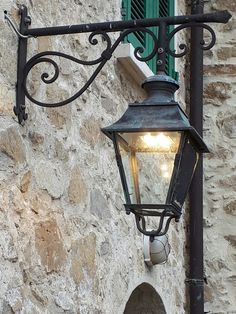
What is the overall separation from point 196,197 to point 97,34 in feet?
8.95

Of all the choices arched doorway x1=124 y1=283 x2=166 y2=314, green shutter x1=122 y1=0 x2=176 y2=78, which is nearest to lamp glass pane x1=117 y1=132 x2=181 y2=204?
green shutter x1=122 y1=0 x2=176 y2=78

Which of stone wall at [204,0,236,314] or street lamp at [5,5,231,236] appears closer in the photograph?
street lamp at [5,5,231,236]

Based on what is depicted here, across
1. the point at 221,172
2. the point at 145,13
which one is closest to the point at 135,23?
the point at 145,13

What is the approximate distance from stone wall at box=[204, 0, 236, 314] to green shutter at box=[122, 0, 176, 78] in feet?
2.28

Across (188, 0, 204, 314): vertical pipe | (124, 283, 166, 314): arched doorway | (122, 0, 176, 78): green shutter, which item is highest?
(122, 0, 176, 78): green shutter

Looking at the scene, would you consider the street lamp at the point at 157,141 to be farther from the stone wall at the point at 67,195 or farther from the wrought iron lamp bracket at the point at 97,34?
the stone wall at the point at 67,195

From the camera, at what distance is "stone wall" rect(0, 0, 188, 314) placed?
9.52 feet

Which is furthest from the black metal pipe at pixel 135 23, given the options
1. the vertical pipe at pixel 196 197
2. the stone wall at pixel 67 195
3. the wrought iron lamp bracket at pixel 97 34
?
the vertical pipe at pixel 196 197

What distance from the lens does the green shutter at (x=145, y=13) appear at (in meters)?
4.32

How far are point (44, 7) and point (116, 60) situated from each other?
34.3 inches

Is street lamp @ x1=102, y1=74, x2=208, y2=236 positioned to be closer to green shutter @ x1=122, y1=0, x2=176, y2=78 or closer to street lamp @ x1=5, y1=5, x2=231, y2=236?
street lamp @ x1=5, y1=5, x2=231, y2=236

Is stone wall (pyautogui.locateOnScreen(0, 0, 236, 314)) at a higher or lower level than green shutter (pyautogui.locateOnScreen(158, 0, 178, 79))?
lower

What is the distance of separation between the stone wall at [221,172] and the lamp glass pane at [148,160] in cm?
287

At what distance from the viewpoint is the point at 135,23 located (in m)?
2.89
